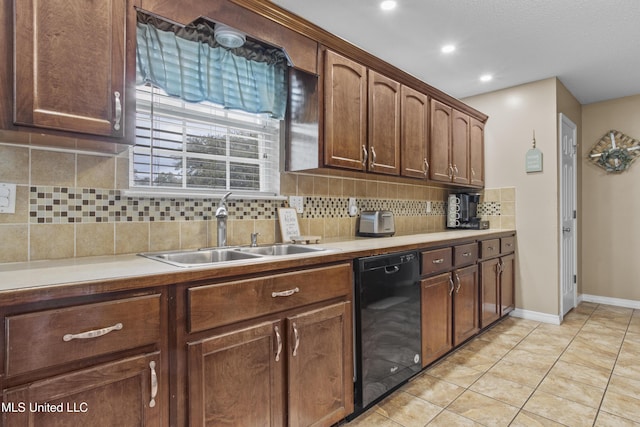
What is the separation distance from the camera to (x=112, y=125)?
1321 mm

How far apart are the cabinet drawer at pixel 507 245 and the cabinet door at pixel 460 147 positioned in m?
0.69

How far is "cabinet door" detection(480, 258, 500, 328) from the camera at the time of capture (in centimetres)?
299

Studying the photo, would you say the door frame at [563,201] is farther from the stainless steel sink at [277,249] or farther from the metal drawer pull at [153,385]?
the metal drawer pull at [153,385]

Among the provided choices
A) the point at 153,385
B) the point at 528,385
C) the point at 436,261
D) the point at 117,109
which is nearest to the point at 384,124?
the point at 436,261

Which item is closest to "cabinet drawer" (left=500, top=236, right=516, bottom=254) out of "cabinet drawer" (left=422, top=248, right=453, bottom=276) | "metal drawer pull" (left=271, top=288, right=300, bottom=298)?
"cabinet drawer" (left=422, top=248, right=453, bottom=276)

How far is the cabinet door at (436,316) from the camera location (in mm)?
2283

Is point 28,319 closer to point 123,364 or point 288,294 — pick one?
point 123,364

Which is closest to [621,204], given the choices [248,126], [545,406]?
[545,406]

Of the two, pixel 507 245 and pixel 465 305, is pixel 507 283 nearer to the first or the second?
pixel 507 245

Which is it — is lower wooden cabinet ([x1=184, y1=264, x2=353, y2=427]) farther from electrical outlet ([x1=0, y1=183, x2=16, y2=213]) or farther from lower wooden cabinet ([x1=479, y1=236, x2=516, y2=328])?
lower wooden cabinet ([x1=479, y1=236, x2=516, y2=328])

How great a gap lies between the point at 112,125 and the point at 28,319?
0.76 m

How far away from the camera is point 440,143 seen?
318 centimetres

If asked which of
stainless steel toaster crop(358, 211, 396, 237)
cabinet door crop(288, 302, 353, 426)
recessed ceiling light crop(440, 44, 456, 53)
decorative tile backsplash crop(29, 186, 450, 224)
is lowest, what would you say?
cabinet door crop(288, 302, 353, 426)

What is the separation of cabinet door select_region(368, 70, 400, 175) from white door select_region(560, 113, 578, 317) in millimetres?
2072
